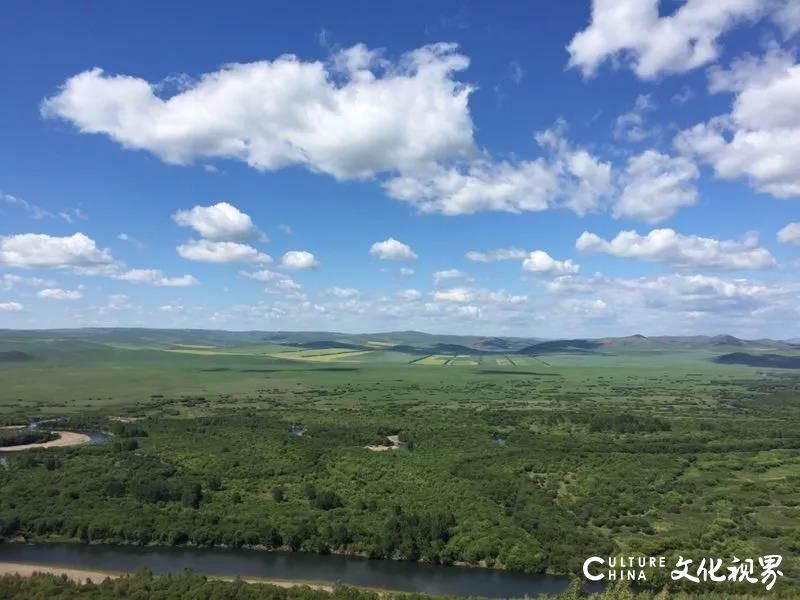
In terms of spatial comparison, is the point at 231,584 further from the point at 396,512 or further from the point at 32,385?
the point at 32,385

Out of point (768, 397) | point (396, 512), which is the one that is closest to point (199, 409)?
point (396, 512)

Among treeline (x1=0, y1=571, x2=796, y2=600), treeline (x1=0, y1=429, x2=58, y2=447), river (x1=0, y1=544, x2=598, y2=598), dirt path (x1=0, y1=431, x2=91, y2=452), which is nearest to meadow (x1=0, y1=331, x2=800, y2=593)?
river (x1=0, y1=544, x2=598, y2=598)

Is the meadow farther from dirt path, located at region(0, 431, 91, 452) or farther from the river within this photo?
dirt path, located at region(0, 431, 91, 452)

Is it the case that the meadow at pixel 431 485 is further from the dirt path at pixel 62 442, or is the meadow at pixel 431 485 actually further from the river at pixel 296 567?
the dirt path at pixel 62 442

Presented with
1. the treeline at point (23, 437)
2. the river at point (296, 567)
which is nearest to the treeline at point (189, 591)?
the river at point (296, 567)

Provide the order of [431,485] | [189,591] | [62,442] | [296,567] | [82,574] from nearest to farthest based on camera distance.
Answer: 1. [189,591]
2. [82,574]
3. [296,567]
4. [431,485]
5. [62,442]

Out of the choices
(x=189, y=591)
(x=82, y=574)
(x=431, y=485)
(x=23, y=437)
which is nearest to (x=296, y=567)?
(x=189, y=591)

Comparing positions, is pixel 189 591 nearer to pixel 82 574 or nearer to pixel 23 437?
pixel 82 574
